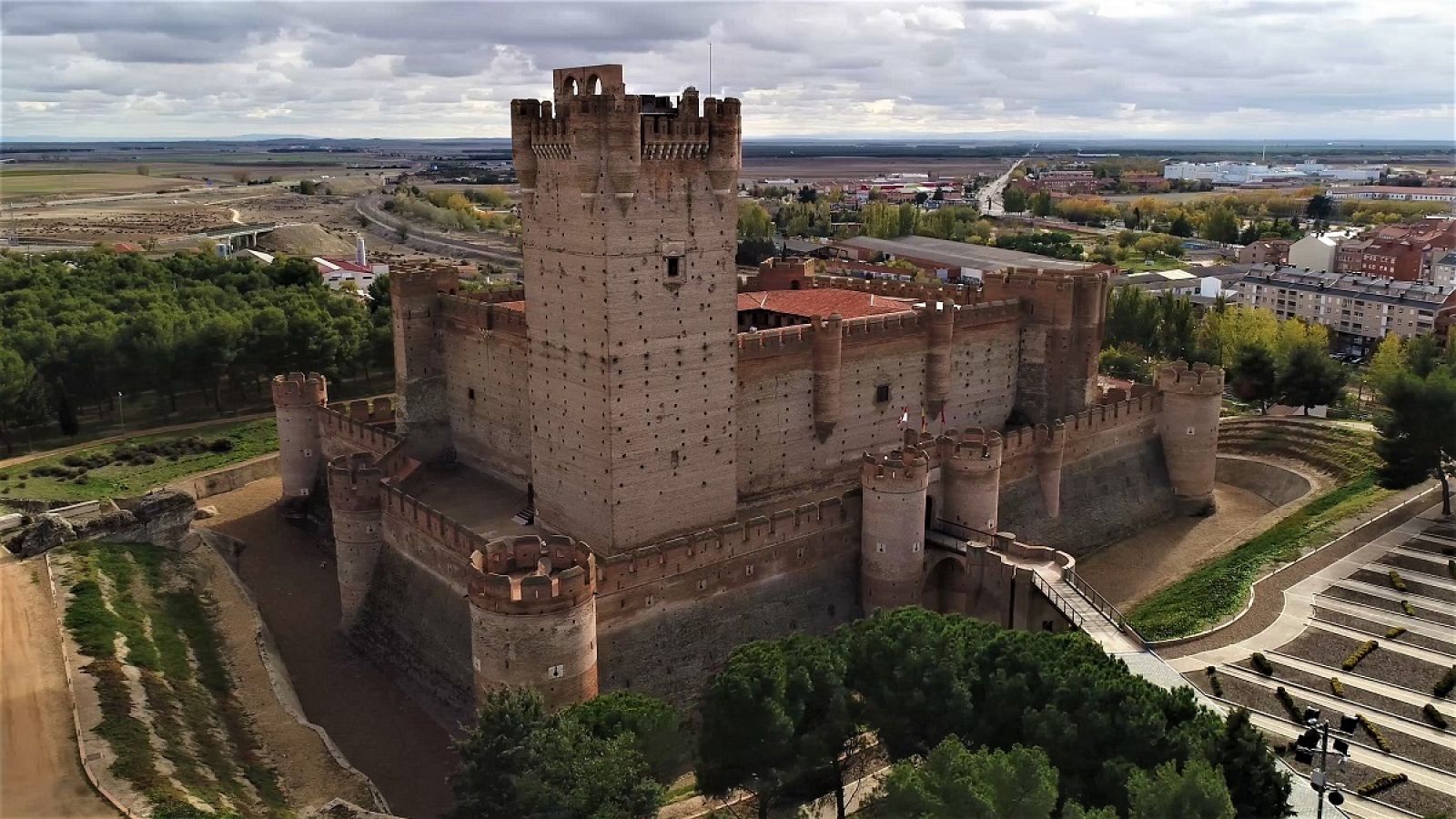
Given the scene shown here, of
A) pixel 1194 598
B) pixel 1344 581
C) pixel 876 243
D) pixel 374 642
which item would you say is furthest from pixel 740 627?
pixel 876 243

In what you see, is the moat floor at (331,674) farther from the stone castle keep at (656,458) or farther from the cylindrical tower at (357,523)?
the cylindrical tower at (357,523)

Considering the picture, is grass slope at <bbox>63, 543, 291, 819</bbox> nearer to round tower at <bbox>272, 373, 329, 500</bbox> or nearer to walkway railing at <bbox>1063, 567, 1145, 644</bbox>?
round tower at <bbox>272, 373, 329, 500</bbox>

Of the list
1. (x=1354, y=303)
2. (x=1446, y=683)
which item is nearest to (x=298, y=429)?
(x=1446, y=683)

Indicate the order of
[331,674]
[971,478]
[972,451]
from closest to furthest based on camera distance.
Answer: [331,674]
[972,451]
[971,478]

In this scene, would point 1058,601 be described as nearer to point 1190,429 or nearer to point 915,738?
point 915,738

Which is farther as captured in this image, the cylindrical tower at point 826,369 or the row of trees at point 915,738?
the cylindrical tower at point 826,369

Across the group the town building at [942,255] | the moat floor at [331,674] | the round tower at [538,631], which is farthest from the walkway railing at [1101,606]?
the town building at [942,255]
